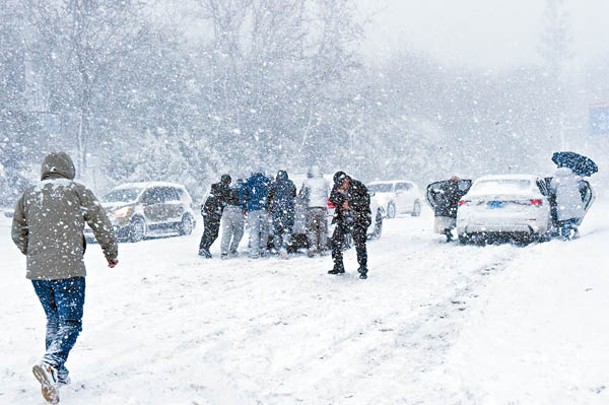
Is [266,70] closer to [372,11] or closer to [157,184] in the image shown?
[372,11]

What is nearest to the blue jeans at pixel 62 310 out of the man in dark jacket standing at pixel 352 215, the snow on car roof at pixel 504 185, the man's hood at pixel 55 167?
the man's hood at pixel 55 167

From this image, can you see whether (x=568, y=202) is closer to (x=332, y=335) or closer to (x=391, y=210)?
(x=332, y=335)

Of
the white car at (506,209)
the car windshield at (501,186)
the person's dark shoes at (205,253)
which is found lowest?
the person's dark shoes at (205,253)

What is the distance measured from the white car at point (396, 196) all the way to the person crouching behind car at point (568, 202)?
11439 mm

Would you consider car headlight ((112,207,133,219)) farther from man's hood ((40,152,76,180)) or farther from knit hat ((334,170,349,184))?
man's hood ((40,152,76,180))

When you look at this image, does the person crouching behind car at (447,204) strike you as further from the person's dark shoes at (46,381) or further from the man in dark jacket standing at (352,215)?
the person's dark shoes at (46,381)

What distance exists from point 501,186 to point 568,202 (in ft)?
4.90

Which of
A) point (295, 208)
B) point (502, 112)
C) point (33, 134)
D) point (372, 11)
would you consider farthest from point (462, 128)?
point (295, 208)

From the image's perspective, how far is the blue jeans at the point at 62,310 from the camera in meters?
5.05

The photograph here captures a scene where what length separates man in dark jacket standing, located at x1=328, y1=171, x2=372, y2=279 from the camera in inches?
413

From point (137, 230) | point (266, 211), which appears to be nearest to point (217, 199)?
point (266, 211)

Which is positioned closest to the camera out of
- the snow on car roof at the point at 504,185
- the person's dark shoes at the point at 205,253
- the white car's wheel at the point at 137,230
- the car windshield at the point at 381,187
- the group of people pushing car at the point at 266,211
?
the group of people pushing car at the point at 266,211

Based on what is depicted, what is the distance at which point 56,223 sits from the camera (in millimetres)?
5176

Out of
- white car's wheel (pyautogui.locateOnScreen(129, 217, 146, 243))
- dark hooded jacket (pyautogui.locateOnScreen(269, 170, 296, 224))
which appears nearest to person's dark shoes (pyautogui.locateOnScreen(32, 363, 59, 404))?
dark hooded jacket (pyautogui.locateOnScreen(269, 170, 296, 224))
